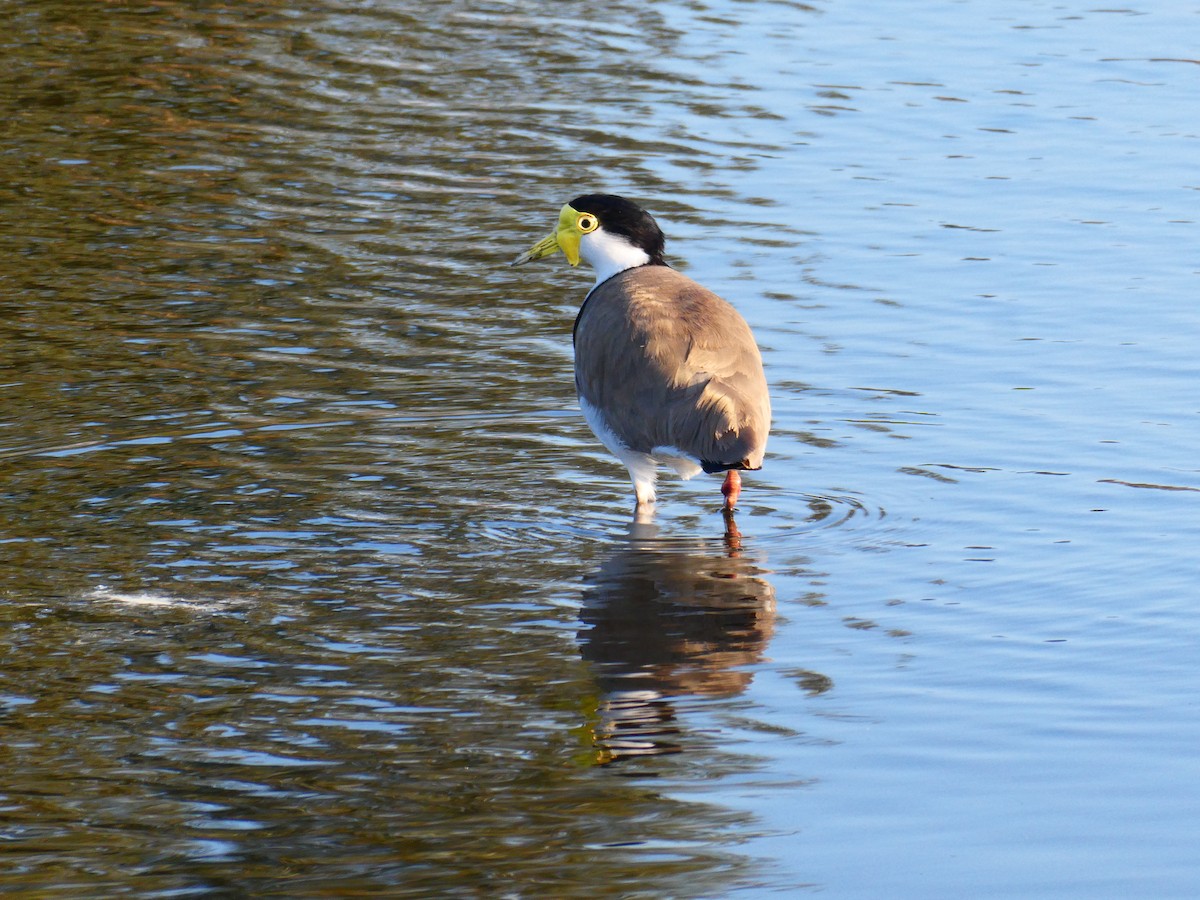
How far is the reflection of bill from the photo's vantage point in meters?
6.97

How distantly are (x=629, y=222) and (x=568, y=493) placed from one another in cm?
163

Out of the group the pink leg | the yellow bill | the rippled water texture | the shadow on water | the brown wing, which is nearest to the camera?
the rippled water texture

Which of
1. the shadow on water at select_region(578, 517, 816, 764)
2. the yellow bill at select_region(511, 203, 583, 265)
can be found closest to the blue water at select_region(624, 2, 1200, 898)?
the shadow on water at select_region(578, 517, 816, 764)

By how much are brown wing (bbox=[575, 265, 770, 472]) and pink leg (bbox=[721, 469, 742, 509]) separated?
368 millimetres

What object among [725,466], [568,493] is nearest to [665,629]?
[725,466]

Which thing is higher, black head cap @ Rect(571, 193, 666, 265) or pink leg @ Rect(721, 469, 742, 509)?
black head cap @ Rect(571, 193, 666, 265)

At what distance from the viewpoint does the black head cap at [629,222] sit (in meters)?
10.4

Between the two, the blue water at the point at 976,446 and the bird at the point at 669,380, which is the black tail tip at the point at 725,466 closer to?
the bird at the point at 669,380

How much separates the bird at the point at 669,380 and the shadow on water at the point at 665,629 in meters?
0.44

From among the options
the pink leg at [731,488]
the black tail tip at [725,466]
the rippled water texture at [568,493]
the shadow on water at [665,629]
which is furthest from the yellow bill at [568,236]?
the black tail tip at [725,466]

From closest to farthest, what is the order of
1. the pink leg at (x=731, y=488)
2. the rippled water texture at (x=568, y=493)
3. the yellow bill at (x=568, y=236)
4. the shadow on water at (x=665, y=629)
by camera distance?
the rippled water texture at (x=568, y=493) < the shadow on water at (x=665, y=629) < the pink leg at (x=731, y=488) < the yellow bill at (x=568, y=236)

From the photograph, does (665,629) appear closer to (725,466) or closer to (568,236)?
(725,466)

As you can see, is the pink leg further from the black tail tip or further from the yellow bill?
the yellow bill

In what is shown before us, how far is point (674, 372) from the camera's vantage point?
29.8ft
